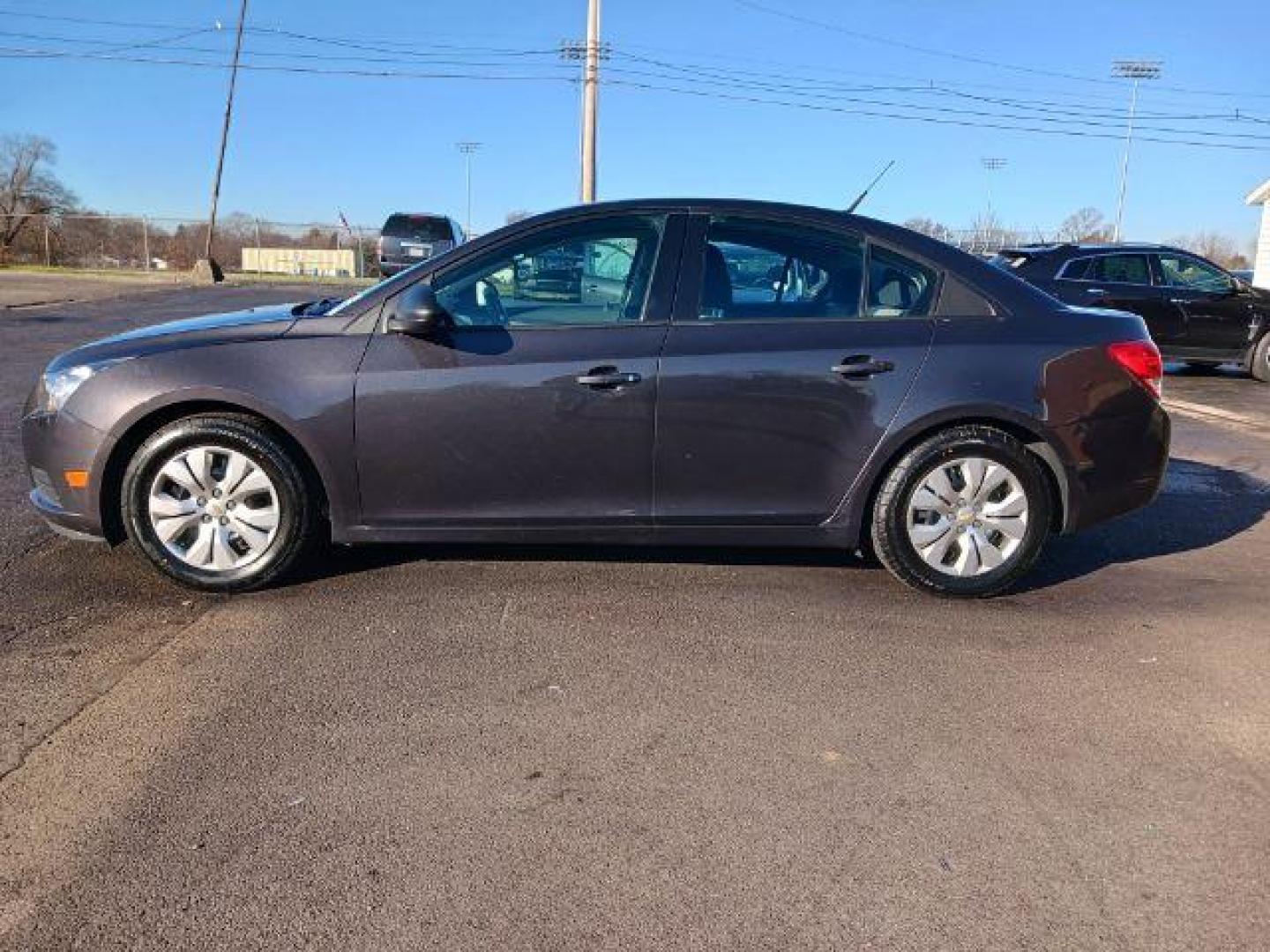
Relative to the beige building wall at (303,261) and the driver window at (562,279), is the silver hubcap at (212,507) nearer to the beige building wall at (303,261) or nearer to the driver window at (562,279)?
the driver window at (562,279)

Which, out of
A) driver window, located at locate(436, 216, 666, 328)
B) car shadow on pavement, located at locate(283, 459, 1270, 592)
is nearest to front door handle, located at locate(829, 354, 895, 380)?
driver window, located at locate(436, 216, 666, 328)

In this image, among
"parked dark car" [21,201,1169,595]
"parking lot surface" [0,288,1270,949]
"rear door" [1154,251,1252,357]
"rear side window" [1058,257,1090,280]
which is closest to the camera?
"parking lot surface" [0,288,1270,949]

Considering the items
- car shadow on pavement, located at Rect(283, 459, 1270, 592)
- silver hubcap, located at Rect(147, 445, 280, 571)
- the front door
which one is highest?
the front door

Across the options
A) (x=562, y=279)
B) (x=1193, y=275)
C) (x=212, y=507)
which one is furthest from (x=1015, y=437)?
(x=1193, y=275)

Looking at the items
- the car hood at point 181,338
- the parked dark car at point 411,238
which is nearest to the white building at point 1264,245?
the parked dark car at point 411,238

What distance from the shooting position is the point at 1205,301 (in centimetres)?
1302

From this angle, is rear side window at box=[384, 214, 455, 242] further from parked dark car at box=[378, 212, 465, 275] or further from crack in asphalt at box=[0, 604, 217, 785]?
crack in asphalt at box=[0, 604, 217, 785]

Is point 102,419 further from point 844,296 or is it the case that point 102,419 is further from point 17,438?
point 17,438

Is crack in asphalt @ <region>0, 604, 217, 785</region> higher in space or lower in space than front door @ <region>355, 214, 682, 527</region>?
lower

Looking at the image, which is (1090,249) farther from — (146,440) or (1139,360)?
(146,440)

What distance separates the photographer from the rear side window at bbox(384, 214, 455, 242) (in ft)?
82.0

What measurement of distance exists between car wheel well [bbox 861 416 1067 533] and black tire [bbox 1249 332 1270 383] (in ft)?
35.7

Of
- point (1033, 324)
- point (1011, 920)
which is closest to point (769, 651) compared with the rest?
point (1011, 920)

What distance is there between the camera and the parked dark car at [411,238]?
24458 millimetres
